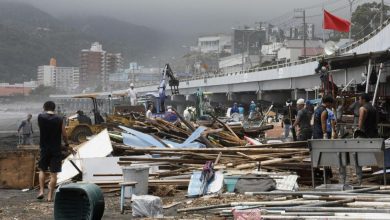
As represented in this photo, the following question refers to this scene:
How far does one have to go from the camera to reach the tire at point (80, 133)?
24.9 metres

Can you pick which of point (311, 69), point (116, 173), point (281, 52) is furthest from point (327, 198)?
point (281, 52)

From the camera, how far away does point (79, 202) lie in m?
7.70

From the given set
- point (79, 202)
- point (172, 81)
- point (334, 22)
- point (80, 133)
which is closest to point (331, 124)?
point (79, 202)

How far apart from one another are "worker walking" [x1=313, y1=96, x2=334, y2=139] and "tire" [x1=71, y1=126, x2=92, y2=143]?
579 inches

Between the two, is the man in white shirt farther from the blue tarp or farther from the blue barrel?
the blue barrel

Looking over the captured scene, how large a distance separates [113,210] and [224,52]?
16574 centimetres

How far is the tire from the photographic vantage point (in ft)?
81.7

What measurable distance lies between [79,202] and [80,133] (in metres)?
17.9

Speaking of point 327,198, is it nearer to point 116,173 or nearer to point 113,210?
point 113,210

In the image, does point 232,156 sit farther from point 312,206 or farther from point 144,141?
point 312,206

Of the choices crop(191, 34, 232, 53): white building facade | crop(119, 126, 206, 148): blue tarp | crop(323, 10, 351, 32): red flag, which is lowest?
crop(119, 126, 206, 148): blue tarp

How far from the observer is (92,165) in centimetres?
1113

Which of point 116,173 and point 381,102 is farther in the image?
point 381,102

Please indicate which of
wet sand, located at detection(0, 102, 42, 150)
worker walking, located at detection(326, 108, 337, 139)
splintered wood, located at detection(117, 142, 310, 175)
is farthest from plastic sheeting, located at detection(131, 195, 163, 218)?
wet sand, located at detection(0, 102, 42, 150)
